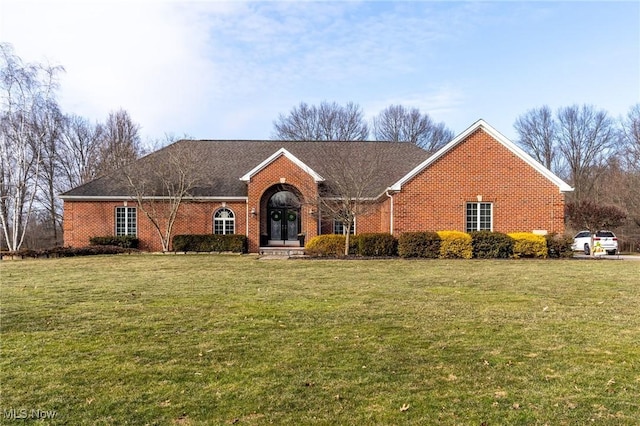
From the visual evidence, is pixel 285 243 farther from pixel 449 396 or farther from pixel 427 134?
pixel 427 134

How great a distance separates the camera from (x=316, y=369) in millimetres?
5062

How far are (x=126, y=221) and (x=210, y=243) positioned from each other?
18.9ft

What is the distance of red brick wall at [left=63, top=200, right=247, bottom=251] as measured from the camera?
26.3 meters

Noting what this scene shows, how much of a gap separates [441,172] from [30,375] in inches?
749

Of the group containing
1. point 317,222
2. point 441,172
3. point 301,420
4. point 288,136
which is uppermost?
point 288,136

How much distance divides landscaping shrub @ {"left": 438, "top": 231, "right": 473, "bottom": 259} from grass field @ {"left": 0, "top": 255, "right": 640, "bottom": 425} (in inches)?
310

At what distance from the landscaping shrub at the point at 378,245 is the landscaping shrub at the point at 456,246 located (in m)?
2.03

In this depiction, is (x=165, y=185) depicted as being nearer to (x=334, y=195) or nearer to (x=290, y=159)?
(x=290, y=159)

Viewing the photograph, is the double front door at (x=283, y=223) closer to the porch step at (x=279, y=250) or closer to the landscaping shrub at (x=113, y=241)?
the porch step at (x=279, y=250)

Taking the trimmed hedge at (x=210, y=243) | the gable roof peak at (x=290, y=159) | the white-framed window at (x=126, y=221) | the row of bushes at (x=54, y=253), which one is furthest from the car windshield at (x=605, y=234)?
the row of bushes at (x=54, y=253)

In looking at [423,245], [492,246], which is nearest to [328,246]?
[423,245]

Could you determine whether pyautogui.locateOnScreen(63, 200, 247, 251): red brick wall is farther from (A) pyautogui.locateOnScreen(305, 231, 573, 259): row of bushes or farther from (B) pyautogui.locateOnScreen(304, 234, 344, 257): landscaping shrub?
(A) pyautogui.locateOnScreen(305, 231, 573, 259): row of bushes

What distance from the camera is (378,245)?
19953 millimetres

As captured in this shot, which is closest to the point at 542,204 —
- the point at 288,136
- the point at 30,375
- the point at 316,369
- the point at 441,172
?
the point at 441,172
